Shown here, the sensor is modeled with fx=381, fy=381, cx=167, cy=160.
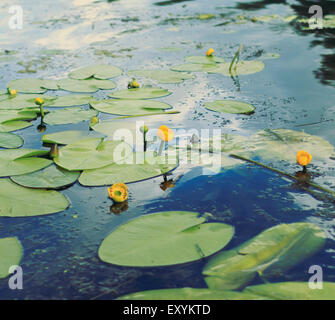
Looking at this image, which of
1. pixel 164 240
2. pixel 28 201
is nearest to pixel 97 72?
pixel 28 201

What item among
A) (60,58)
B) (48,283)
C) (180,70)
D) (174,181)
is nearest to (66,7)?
(60,58)

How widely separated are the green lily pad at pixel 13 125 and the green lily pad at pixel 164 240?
3.69 ft

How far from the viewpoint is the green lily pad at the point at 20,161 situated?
1.65 m

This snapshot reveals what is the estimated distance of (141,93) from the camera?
8.14 feet

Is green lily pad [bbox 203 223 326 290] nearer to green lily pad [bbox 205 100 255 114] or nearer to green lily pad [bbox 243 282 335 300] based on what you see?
green lily pad [bbox 243 282 335 300]

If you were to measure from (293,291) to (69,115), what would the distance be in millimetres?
1633

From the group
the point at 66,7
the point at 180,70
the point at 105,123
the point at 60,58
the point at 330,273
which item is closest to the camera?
the point at 330,273

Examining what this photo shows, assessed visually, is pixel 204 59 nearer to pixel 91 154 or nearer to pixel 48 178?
pixel 91 154

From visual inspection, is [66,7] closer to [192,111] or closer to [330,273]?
[192,111]

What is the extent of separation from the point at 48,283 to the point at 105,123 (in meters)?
1.15

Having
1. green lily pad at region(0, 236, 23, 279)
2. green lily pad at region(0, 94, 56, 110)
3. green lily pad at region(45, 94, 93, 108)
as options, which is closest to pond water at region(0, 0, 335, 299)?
green lily pad at region(0, 236, 23, 279)

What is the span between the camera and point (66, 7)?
5.24 metres

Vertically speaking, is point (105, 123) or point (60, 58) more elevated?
point (60, 58)
